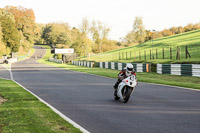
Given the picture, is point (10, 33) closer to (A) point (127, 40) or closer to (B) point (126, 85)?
(A) point (127, 40)

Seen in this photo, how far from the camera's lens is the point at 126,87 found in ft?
33.4

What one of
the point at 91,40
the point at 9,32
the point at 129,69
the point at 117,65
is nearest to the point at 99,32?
the point at 91,40

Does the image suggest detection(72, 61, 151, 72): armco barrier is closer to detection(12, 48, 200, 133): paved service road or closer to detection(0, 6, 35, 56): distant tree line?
detection(12, 48, 200, 133): paved service road

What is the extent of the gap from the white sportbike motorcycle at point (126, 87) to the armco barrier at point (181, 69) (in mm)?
12346

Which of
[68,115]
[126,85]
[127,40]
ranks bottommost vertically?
[68,115]

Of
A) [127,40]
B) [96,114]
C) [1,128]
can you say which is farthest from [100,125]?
[127,40]

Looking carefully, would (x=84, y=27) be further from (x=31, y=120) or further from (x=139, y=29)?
(x=31, y=120)

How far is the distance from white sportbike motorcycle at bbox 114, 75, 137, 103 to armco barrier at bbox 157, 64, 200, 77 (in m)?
12.3

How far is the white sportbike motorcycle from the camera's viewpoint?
9922 millimetres

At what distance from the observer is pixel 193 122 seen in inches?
267

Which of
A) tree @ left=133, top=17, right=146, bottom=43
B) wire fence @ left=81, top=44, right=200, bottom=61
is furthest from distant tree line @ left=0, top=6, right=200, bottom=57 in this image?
wire fence @ left=81, top=44, right=200, bottom=61

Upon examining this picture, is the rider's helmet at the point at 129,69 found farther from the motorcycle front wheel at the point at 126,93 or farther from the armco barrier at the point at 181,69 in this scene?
the armco barrier at the point at 181,69

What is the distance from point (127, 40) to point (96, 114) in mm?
114339

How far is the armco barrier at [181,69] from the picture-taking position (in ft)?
70.5
